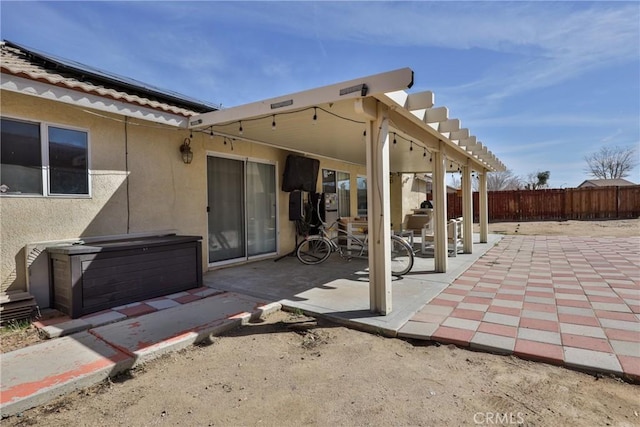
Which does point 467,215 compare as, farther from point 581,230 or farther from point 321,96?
point 581,230

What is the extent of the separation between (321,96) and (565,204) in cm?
2127

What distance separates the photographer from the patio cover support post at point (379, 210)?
355cm

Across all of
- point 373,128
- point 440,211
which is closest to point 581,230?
point 440,211

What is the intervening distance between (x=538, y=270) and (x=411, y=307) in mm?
3678

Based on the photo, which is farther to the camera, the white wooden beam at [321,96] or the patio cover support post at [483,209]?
the patio cover support post at [483,209]

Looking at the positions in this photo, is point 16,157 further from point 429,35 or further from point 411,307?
point 429,35

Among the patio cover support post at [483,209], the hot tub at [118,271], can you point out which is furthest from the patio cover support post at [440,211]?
the patio cover support post at [483,209]

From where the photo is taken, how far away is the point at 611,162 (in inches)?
1549

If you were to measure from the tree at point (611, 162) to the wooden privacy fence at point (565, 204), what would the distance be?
2855cm

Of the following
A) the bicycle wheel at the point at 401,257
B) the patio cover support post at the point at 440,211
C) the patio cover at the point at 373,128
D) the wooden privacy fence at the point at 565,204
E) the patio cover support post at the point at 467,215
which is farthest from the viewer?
the wooden privacy fence at the point at 565,204

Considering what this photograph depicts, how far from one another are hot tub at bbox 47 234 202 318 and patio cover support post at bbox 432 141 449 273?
418cm

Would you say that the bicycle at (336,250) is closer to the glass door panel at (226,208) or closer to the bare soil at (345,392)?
the glass door panel at (226,208)

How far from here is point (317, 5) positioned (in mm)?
5355

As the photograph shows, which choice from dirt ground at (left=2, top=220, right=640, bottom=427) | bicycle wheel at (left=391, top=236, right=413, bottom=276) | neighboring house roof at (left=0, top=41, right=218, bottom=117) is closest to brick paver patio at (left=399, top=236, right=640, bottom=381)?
dirt ground at (left=2, top=220, right=640, bottom=427)
